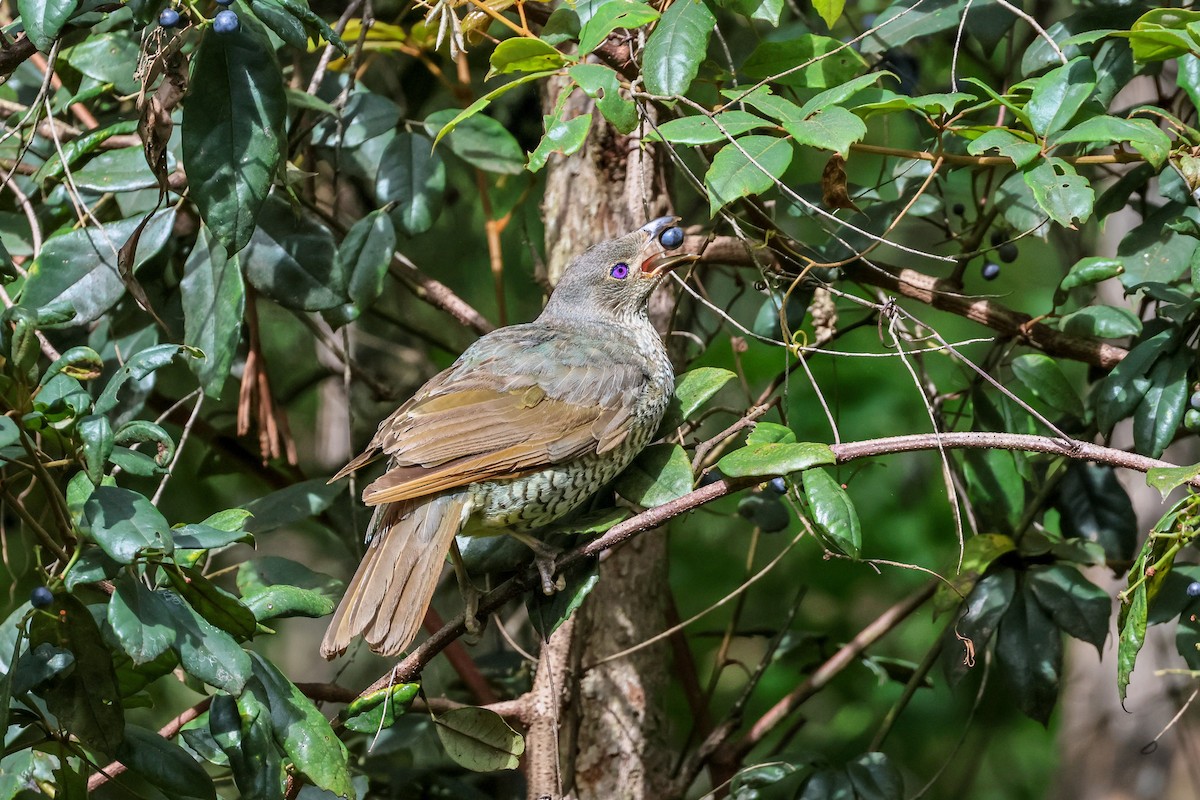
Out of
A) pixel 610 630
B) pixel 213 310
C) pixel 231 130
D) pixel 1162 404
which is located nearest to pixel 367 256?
pixel 213 310

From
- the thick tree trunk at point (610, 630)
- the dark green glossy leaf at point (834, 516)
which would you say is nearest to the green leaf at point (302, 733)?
the thick tree trunk at point (610, 630)

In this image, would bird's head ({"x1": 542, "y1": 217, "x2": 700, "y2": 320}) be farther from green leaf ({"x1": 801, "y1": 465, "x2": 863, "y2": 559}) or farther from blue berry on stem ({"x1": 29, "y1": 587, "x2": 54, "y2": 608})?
blue berry on stem ({"x1": 29, "y1": 587, "x2": 54, "y2": 608})

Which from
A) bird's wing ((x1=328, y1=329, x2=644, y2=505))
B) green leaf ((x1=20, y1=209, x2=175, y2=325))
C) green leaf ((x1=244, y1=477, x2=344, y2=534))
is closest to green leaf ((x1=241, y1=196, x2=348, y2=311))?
green leaf ((x1=20, y1=209, x2=175, y2=325))

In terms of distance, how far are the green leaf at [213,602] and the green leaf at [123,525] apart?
0.11 meters

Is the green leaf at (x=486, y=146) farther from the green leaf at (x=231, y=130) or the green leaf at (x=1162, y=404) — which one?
the green leaf at (x=1162, y=404)

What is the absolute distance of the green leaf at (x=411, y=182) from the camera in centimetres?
315

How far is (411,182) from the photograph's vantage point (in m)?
3.19

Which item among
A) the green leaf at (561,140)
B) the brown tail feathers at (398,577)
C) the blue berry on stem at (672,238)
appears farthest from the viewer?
the blue berry on stem at (672,238)

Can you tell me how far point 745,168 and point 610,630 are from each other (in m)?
1.47

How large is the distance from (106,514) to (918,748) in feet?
11.0

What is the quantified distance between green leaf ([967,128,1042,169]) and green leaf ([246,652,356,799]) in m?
1.74

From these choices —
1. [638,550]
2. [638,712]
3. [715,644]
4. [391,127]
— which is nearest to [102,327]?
[391,127]

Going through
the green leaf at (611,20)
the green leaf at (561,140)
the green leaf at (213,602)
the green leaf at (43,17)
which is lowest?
the green leaf at (213,602)

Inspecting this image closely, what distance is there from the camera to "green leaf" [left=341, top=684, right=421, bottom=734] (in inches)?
94.4
